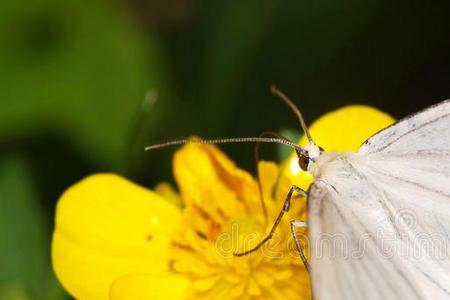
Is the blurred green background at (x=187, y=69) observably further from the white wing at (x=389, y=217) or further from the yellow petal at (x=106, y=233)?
the white wing at (x=389, y=217)

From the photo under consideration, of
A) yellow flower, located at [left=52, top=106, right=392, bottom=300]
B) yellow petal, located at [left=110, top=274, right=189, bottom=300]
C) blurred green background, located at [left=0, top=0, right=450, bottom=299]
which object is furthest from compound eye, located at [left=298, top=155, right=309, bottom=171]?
blurred green background, located at [left=0, top=0, right=450, bottom=299]

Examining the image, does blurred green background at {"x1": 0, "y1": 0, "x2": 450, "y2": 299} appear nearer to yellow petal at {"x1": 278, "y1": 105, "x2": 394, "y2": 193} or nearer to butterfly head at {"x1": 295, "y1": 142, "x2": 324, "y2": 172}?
yellow petal at {"x1": 278, "y1": 105, "x2": 394, "y2": 193}

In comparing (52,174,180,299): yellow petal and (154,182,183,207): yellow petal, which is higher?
(154,182,183,207): yellow petal

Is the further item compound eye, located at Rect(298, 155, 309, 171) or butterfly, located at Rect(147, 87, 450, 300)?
compound eye, located at Rect(298, 155, 309, 171)

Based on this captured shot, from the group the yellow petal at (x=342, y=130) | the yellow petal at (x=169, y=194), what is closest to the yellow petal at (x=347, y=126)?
the yellow petal at (x=342, y=130)

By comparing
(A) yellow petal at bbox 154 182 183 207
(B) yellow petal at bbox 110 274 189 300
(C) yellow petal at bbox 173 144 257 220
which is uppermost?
(C) yellow petal at bbox 173 144 257 220

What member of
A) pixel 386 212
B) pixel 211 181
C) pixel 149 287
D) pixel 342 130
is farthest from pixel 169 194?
pixel 386 212

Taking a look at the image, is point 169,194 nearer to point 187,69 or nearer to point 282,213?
point 282,213

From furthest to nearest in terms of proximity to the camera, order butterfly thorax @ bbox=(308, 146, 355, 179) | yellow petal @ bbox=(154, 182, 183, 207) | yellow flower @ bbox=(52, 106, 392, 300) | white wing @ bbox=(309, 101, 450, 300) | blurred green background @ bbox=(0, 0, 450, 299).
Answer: blurred green background @ bbox=(0, 0, 450, 299) → yellow petal @ bbox=(154, 182, 183, 207) → yellow flower @ bbox=(52, 106, 392, 300) → butterfly thorax @ bbox=(308, 146, 355, 179) → white wing @ bbox=(309, 101, 450, 300)
